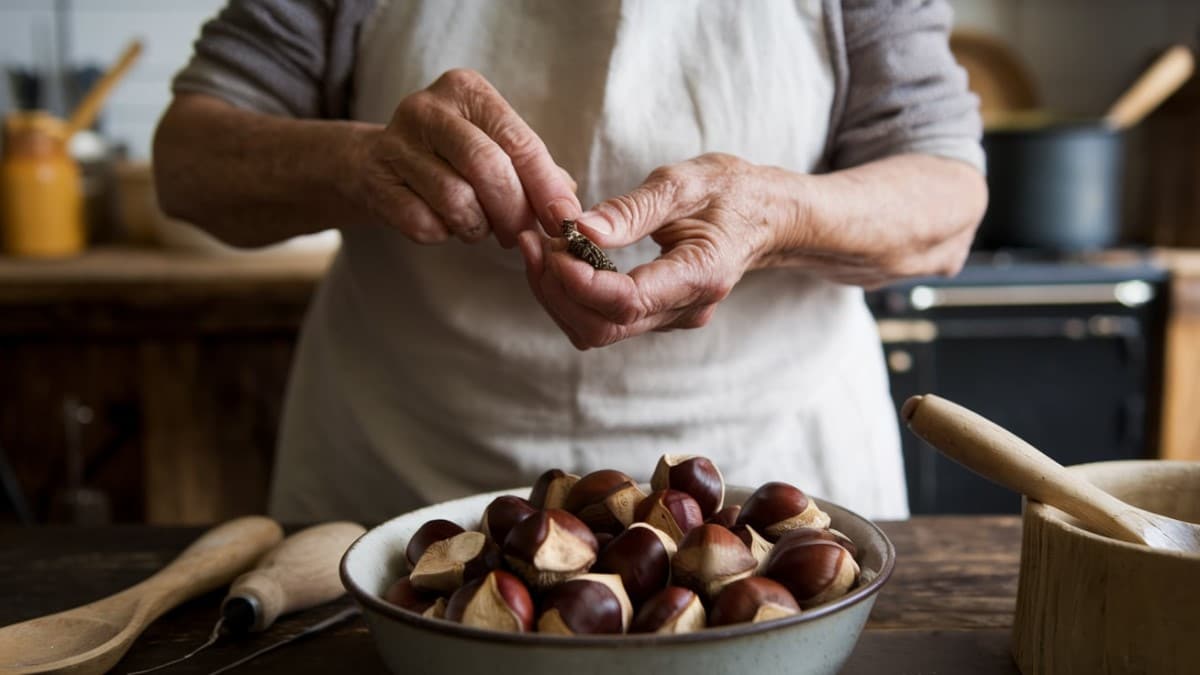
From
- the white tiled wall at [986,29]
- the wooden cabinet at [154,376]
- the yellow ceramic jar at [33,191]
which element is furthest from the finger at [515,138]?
the white tiled wall at [986,29]

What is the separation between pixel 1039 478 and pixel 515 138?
1.36ft

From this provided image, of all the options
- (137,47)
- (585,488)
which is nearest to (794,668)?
(585,488)

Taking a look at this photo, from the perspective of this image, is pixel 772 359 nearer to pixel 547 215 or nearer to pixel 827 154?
pixel 827 154

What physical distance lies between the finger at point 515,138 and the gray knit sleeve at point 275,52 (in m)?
0.23

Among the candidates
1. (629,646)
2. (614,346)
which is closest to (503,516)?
(629,646)

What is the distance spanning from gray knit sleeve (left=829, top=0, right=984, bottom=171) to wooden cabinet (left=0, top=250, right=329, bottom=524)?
122 centimetres

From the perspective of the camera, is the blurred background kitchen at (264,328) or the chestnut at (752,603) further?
the blurred background kitchen at (264,328)

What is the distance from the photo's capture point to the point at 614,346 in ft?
3.29

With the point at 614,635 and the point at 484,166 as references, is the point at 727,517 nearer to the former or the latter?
the point at 614,635

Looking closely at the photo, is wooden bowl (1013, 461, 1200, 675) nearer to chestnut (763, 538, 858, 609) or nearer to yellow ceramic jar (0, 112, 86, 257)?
chestnut (763, 538, 858, 609)

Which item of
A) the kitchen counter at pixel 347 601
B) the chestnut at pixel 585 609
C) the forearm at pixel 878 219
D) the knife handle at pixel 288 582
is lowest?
the kitchen counter at pixel 347 601

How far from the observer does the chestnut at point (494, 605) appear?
525 millimetres

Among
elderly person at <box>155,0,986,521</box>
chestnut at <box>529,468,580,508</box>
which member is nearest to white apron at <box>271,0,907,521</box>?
elderly person at <box>155,0,986,521</box>

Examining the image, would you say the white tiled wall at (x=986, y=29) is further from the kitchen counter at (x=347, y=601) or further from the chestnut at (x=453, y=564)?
the chestnut at (x=453, y=564)
